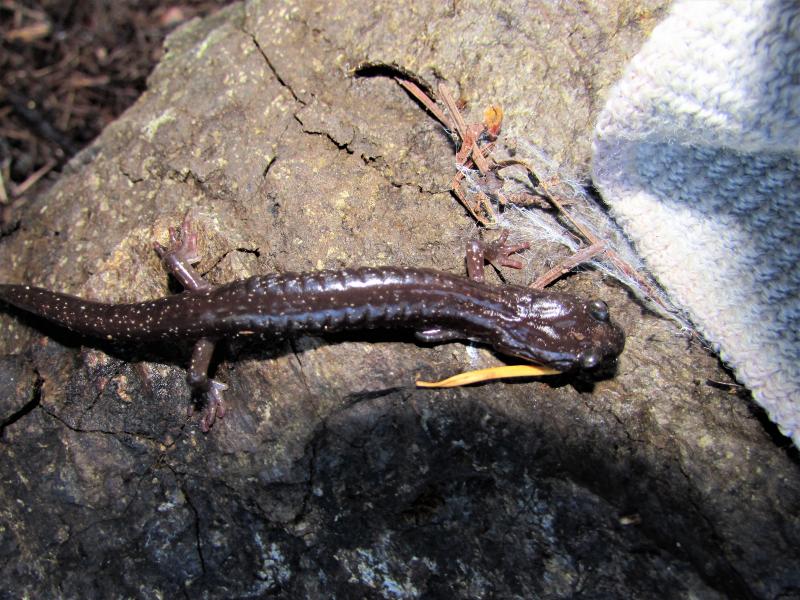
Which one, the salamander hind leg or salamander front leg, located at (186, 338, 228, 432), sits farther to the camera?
the salamander hind leg

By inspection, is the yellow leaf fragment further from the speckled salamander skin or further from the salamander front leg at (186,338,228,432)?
the salamander front leg at (186,338,228,432)

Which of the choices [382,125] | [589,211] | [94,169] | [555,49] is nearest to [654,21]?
[555,49]

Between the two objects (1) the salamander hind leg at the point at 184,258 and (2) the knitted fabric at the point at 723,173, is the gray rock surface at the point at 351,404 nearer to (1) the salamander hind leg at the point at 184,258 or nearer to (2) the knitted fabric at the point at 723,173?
(1) the salamander hind leg at the point at 184,258

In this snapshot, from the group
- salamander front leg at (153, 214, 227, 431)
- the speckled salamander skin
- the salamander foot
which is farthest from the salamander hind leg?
the salamander foot

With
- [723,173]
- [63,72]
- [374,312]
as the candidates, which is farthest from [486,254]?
[63,72]

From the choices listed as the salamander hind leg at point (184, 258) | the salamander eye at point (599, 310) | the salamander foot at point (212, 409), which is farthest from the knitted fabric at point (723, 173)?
the salamander foot at point (212, 409)

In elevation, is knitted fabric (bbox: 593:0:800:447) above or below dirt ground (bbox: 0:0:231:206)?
above
